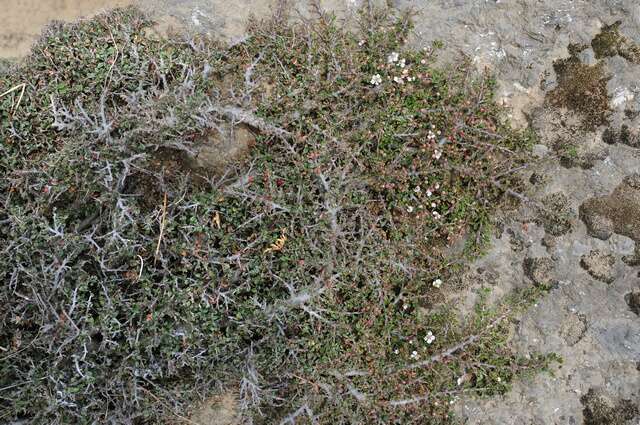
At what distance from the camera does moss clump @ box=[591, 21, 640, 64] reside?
6.57 metres

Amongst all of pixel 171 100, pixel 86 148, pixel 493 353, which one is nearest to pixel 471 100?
pixel 493 353

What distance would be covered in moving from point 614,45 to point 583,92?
0.61 metres

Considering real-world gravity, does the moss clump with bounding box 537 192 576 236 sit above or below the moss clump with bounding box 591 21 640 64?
below

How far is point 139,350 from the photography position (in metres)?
5.90

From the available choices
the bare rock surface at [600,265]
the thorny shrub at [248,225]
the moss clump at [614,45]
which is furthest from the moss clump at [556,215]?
the moss clump at [614,45]

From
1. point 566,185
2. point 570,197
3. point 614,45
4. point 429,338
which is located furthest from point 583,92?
point 429,338

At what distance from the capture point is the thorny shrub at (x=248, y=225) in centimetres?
589

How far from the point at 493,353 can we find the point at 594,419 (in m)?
1.12

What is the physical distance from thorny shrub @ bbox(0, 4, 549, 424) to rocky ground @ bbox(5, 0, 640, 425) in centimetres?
27

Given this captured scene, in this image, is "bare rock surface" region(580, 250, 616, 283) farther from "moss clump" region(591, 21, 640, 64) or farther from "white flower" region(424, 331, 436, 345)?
"moss clump" region(591, 21, 640, 64)

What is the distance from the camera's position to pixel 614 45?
6.59m

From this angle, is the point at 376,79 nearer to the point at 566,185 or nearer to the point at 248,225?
the point at 248,225

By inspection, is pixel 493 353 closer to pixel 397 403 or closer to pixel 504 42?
pixel 397 403

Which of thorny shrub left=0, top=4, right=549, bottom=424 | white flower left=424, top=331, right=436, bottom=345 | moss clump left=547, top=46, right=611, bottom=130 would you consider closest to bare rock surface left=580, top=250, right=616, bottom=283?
thorny shrub left=0, top=4, right=549, bottom=424
